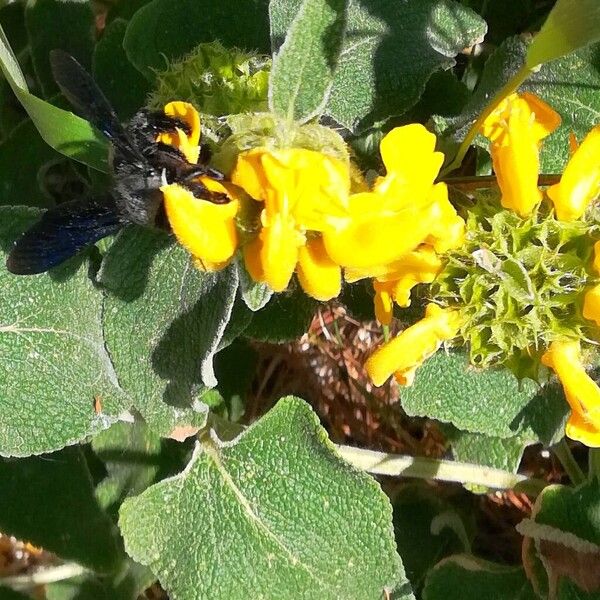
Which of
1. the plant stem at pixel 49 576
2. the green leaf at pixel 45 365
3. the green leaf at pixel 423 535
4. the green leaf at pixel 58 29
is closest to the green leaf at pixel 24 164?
the green leaf at pixel 58 29

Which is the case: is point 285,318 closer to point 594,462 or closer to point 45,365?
point 45,365

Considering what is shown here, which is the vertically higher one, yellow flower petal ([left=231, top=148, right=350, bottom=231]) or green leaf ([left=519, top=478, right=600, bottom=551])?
yellow flower petal ([left=231, top=148, right=350, bottom=231])

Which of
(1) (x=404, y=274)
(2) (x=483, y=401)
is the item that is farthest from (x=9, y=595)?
(1) (x=404, y=274)

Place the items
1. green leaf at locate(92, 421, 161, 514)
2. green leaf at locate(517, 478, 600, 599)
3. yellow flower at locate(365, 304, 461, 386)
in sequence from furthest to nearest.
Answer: green leaf at locate(92, 421, 161, 514) → green leaf at locate(517, 478, 600, 599) → yellow flower at locate(365, 304, 461, 386)

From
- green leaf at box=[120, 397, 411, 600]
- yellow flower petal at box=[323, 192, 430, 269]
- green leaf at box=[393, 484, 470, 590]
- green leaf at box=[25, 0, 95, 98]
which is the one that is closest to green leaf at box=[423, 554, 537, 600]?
green leaf at box=[393, 484, 470, 590]

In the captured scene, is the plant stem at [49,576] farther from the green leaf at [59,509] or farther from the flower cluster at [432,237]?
the flower cluster at [432,237]

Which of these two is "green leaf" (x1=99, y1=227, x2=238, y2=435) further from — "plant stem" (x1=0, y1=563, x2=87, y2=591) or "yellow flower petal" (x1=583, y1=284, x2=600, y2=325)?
"plant stem" (x1=0, y1=563, x2=87, y2=591)

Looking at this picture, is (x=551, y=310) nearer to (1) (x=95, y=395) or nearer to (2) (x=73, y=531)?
(1) (x=95, y=395)
